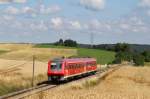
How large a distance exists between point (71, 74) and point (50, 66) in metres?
2.89

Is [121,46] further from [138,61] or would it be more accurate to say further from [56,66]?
[56,66]

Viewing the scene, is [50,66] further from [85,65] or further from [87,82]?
[85,65]

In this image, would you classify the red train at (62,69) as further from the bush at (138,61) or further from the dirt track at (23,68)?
the bush at (138,61)

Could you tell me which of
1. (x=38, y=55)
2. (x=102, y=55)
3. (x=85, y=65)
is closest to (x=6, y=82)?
(x=85, y=65)

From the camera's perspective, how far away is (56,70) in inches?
1768

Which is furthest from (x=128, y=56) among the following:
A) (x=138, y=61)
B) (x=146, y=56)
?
(x=138, y=61)

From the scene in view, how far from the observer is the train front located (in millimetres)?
44625

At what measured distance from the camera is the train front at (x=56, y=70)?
44.6m

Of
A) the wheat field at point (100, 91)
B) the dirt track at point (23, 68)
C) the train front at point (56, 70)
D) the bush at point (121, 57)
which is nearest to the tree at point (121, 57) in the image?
the bush at point (121, 57)

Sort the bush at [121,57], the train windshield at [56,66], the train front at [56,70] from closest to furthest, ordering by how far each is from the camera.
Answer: the train front at [56,70], the train windshield at [56,66], the bush at [121,57]

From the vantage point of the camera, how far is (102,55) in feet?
400

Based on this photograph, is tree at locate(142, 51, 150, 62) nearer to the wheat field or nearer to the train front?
the train front

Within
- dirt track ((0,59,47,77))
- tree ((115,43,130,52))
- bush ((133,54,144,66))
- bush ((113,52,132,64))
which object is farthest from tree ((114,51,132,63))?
dirt track ((0,59,47,77))

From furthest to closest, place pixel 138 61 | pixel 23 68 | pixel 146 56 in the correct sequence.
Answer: pixel 146 56
pixel 138 61
pixel 23 68
